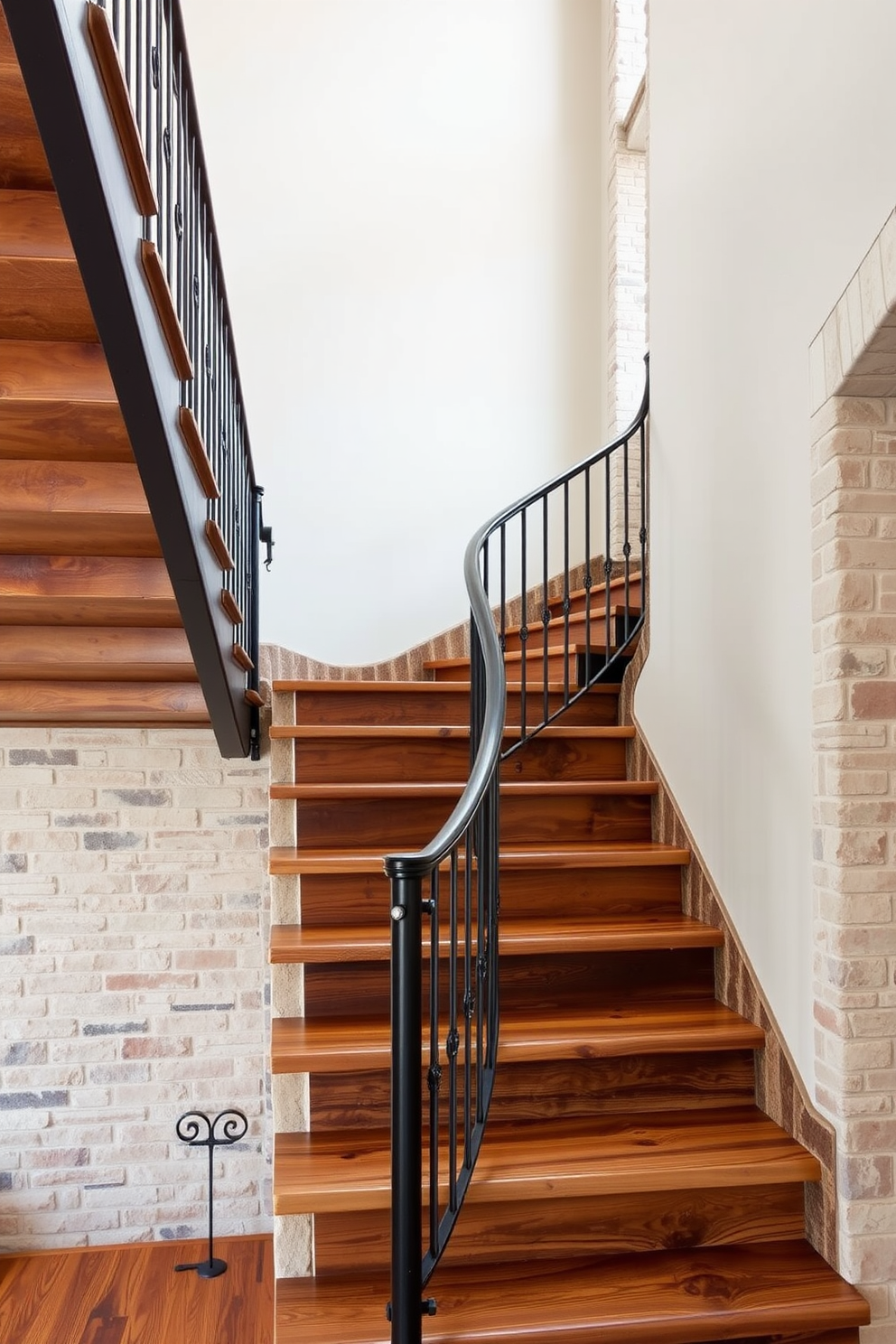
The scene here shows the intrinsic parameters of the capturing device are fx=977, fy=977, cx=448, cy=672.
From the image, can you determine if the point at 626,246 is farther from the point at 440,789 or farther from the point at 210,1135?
the point at 210,1135

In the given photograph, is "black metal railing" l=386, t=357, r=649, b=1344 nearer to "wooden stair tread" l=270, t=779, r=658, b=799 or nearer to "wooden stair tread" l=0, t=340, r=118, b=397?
"wooden stair tread" l=270, t=779, r=658, b=799

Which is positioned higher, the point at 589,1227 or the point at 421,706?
the point at 421,706

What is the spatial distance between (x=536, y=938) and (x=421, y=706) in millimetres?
1103

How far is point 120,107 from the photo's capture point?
1.51 meters

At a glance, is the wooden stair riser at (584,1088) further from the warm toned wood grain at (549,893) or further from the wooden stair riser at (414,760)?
the wooden stair riser at (414,760)

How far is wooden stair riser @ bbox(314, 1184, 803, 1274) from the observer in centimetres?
193

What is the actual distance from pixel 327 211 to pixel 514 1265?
13.9 feet

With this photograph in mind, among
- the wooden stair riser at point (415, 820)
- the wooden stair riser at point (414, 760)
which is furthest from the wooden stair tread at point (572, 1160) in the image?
the wooden stair riser at point (414, 760)

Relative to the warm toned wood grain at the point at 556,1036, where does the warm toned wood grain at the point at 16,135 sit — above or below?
above

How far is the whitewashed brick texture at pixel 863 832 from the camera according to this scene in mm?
1932

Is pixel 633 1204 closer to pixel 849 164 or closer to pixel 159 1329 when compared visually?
pixel 159 1329

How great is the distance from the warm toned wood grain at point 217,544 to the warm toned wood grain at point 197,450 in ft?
0.25

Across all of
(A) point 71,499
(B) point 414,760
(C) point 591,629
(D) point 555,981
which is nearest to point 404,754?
(B) point 414,760

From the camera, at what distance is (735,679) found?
8.21 feet
